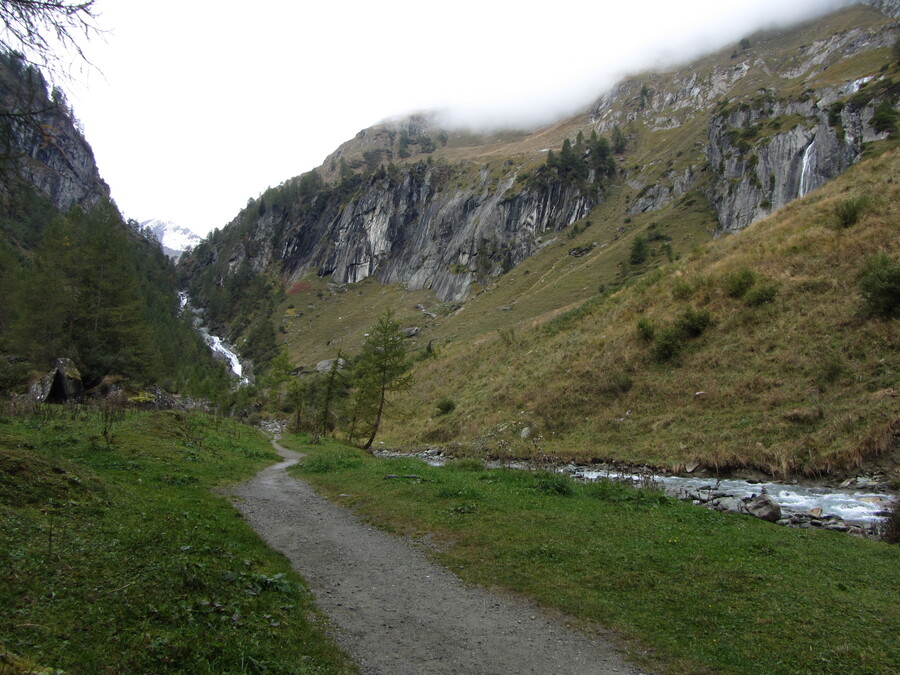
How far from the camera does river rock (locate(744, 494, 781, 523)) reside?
520 inches

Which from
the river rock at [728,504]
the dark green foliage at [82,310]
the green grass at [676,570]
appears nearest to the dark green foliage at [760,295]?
the river rock at [728,504]

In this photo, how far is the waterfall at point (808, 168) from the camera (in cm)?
7147

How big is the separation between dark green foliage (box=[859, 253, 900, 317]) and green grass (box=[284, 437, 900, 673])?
15.7 m

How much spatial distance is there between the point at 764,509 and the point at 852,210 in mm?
23797

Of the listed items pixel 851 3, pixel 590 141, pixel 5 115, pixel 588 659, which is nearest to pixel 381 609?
pixel 588 659

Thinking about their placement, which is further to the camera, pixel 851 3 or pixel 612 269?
pixel 851 3

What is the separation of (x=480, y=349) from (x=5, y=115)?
4393 centimetres

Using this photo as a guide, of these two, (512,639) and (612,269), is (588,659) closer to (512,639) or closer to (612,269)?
(512,639)

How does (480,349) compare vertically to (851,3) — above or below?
below

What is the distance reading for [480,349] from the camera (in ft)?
163

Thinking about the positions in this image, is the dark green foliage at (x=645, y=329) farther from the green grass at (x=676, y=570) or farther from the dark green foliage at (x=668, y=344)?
the green grass at (x=676, y=570)

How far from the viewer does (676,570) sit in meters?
8.93

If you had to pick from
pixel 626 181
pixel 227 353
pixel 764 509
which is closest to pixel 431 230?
pixel 626 181

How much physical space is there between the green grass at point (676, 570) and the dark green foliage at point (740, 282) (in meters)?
19.3
